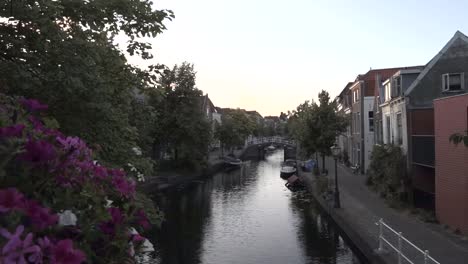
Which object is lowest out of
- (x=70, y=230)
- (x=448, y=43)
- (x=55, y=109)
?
(x=70, y=230)

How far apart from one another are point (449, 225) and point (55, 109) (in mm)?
16612

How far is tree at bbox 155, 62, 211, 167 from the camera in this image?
5228 centimetres

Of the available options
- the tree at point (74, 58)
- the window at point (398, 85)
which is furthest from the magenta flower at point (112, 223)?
the window at point (398, 85)

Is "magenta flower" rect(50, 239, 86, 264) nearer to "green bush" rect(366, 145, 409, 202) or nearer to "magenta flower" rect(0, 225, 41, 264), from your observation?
"magenta flower" rect(0, 225, 41, 264)

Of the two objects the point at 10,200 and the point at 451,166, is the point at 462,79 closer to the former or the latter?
the point at 451,166

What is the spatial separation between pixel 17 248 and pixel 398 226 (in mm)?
20326

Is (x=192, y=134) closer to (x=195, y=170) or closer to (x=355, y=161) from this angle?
(x=195, y=170)

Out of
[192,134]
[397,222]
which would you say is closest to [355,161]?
[192,134]

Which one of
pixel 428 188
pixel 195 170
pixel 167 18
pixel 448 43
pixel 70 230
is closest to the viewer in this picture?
pixel 70 230

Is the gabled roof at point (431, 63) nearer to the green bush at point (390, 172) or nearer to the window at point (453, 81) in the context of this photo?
the window at point (453, 81)

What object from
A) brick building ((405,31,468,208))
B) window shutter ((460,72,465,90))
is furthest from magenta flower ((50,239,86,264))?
window shutter ((460,72,465,90))

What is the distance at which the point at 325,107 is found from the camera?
4425cm

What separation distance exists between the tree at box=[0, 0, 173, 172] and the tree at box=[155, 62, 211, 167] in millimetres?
41018

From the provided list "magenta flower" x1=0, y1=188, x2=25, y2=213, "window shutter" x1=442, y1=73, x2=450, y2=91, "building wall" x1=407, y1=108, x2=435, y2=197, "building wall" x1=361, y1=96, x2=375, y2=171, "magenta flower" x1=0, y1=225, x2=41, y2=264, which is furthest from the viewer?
"building wall" x1=361, y1=96, x2=375, y2=171
